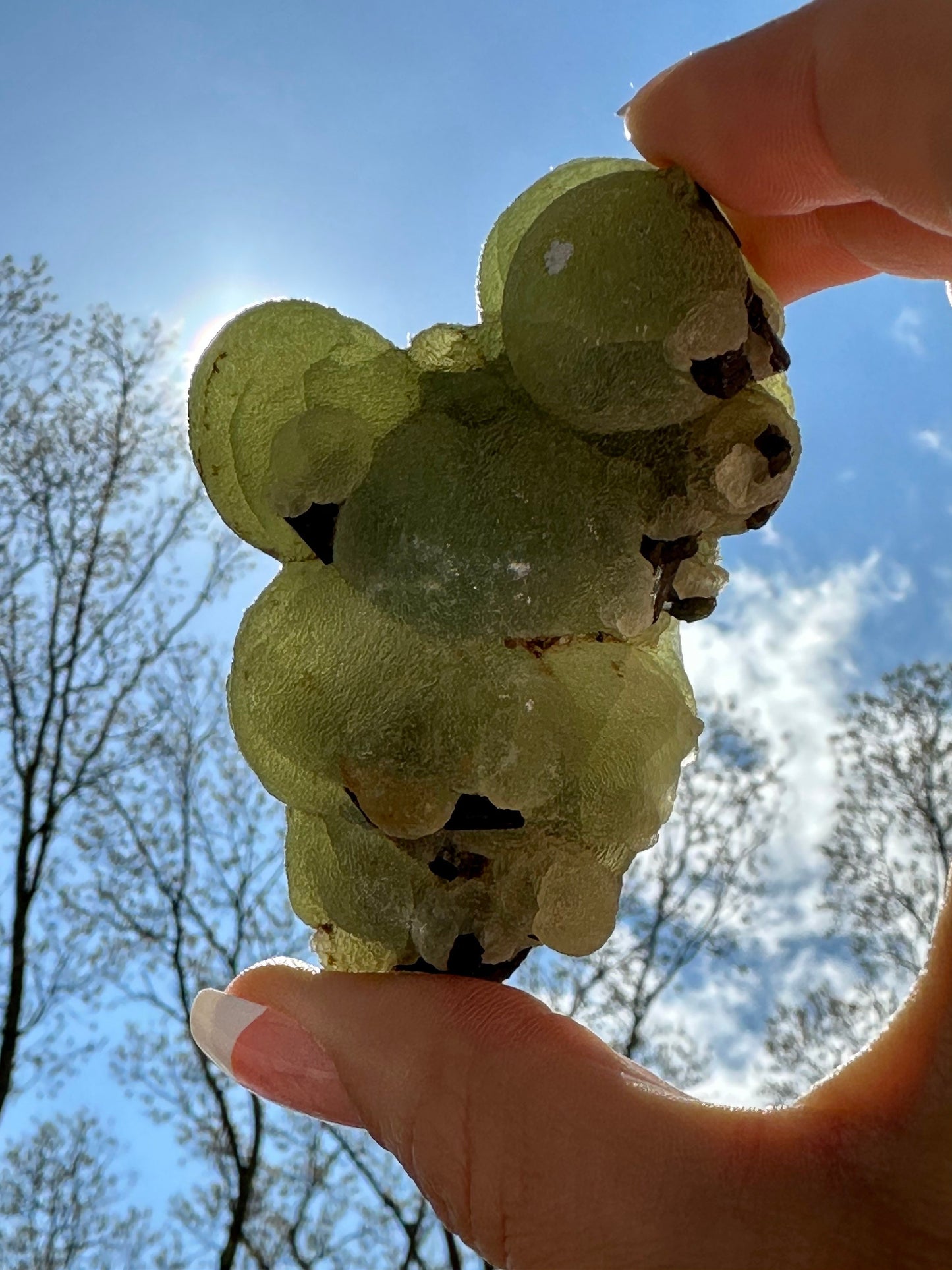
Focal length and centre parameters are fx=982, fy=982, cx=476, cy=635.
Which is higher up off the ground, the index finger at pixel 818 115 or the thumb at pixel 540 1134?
the index finger at pixel 818 115

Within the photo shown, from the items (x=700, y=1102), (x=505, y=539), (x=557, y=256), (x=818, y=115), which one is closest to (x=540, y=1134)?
(x=700, y=1102)

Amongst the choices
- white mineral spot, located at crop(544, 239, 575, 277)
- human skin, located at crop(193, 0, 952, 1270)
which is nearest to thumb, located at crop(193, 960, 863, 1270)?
human skin, located at crop(193, 0, 952, 1270)

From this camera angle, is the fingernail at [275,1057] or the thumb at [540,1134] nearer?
the thumb at [540,1134]

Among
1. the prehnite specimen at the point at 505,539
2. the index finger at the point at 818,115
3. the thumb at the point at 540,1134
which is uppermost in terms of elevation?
the index finger at the point at 818,115

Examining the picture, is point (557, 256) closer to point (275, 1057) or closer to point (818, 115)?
point (818, 115)

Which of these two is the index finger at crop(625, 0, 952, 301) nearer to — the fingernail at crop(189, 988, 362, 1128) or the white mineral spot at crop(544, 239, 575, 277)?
the white mineral spot at crop(544, 239, 575, 277)

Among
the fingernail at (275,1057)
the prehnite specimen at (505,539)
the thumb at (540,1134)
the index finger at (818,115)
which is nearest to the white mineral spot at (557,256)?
the prehnite specimen at (505,539)

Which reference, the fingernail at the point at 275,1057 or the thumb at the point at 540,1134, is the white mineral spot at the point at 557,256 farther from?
the fingernail at the point at 275,1057
